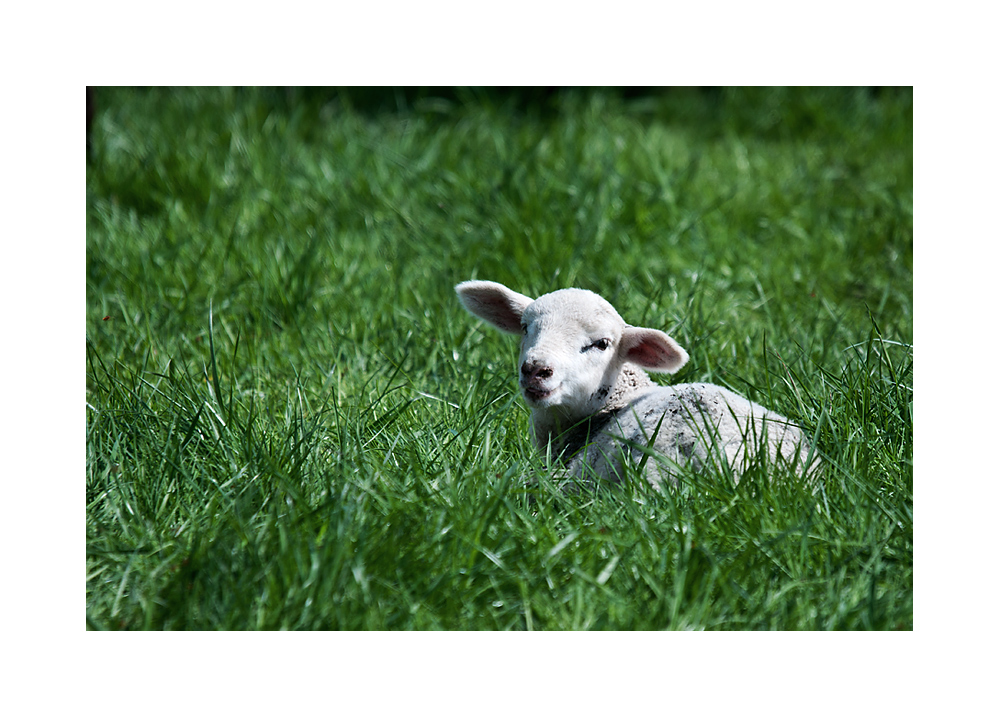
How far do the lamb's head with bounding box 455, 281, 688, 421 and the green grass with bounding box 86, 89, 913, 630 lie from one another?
0.89ft

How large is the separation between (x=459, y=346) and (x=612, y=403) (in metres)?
1.08

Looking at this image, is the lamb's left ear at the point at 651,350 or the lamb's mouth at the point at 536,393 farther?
the lamb's left ear at the point at 651,350

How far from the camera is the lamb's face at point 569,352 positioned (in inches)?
117

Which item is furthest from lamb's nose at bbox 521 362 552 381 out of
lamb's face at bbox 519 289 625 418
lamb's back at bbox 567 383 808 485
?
lamb's back at bbox 567 383 808 485

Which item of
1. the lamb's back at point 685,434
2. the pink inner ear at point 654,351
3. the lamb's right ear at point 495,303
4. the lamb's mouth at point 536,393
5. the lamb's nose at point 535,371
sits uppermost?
the lamb's right ear at point 495,303

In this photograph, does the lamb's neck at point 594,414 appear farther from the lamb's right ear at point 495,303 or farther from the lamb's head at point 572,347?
the lamb's right ear at point 495,303

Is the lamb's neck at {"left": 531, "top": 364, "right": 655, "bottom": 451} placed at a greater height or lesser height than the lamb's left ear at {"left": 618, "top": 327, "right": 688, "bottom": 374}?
lesser

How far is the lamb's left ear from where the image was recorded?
313 cm

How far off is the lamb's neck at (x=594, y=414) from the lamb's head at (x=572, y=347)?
0.02m

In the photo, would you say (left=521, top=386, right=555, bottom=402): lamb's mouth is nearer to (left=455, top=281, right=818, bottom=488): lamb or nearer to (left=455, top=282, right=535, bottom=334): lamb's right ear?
(left=455, top=281, right=818, bottom=488): lamb

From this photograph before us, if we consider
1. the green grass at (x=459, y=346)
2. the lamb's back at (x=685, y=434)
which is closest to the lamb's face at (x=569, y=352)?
the lamb's back at (x=685, y=434)

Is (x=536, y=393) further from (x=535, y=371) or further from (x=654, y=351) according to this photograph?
(x=654, y=351)

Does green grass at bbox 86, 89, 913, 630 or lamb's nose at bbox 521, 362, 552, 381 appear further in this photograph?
lamb's nose at bbox 521, 362, 552, 381

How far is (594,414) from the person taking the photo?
3285mm
